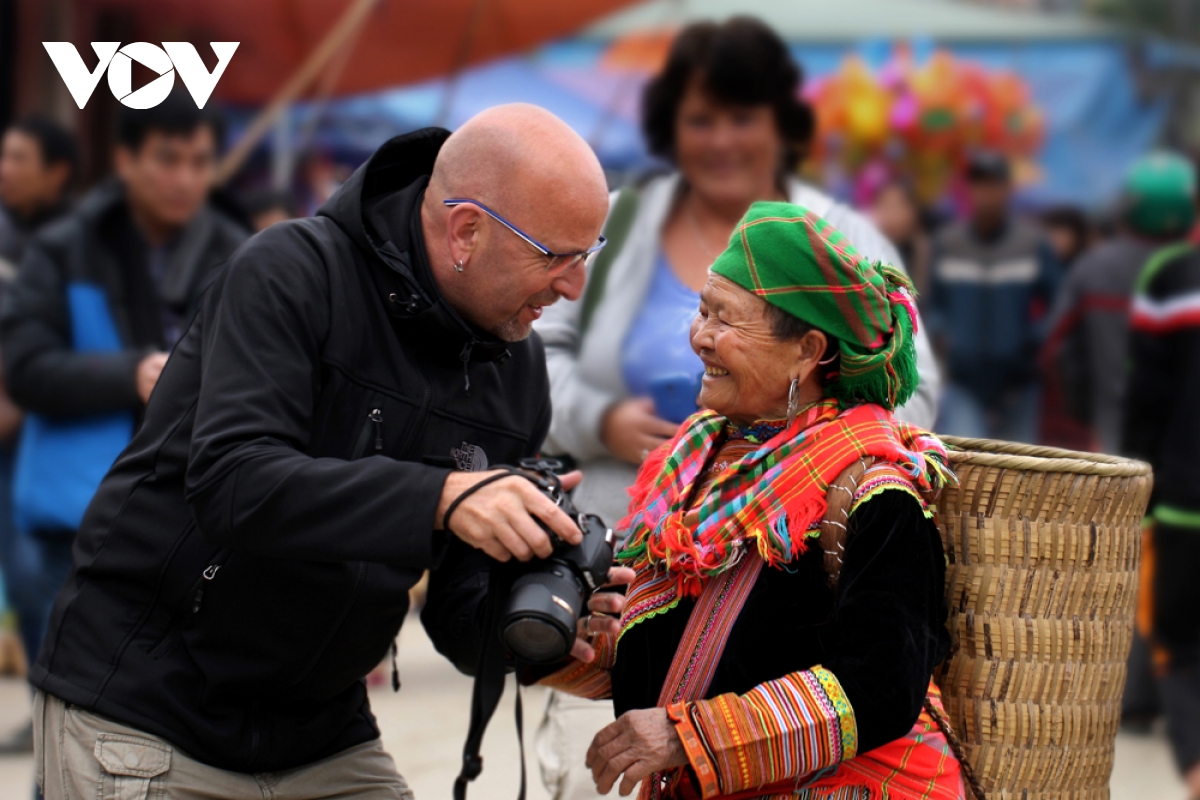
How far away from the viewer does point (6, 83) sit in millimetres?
9039

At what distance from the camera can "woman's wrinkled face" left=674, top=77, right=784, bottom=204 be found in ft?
11.3

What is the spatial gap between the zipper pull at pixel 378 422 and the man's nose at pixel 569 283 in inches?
14.6

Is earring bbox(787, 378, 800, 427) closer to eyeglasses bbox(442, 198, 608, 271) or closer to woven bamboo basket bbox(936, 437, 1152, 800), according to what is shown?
woven bamboo basket bbox(936, 437, 1152, 800)

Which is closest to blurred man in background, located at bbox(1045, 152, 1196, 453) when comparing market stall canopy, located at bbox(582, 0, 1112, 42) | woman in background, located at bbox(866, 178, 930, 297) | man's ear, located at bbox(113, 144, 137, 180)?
woman in background, located at bbox(866, 178, 930, 297)

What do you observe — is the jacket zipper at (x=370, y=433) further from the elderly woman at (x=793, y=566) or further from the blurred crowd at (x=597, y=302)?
the blurred crowd at (x=597, y=302)

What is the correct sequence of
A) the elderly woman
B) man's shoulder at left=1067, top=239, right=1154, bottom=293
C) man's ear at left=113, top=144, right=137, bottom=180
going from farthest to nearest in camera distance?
man's shoulder at left=1067, top=239, right=1154, bottom=293 → man's ear at left=113, top=144, right=137, bottom=180 → the elderly woman

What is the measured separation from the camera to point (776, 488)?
224cm

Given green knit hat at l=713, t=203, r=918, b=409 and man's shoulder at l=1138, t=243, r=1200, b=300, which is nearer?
green knit hat at l=713, t=203, r=918, b=409

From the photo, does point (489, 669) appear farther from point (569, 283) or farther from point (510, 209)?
point (510, 209)

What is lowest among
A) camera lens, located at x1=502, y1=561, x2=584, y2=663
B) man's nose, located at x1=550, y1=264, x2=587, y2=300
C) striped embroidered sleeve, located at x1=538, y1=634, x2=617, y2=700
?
striped embroidered sleeve, located at x1=538, y1=634, x2=617, y2=700

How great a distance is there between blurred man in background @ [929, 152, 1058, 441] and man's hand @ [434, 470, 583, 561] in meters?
6.53

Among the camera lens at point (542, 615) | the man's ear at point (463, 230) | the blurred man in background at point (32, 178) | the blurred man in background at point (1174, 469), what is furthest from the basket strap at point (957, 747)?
the blurred man in background at point (32, 178)

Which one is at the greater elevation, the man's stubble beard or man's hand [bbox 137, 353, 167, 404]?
the man's stubble beard

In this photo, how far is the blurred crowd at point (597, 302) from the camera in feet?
10.6
